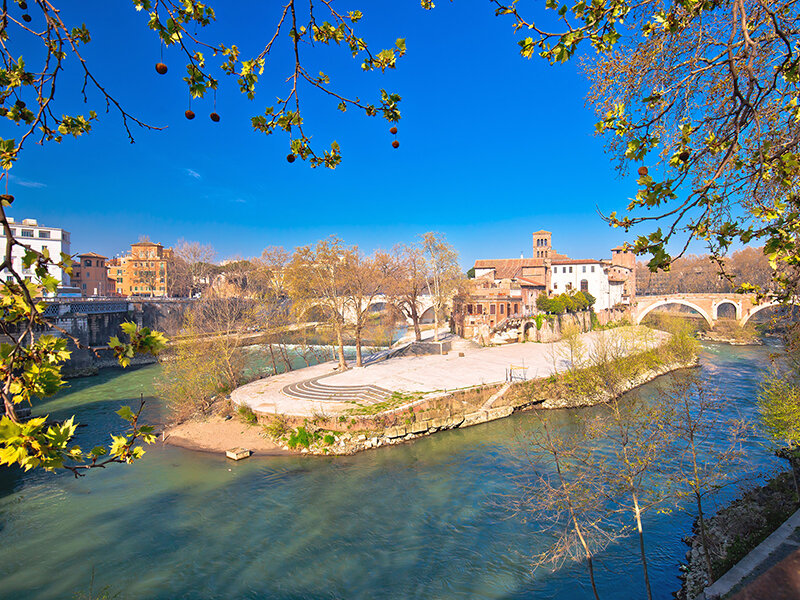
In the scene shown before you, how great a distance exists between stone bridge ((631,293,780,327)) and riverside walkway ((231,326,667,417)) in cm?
2834

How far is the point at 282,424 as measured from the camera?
59.3ft

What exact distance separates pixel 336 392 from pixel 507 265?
40.6 meters

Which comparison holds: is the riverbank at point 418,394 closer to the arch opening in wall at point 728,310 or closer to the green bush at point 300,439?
the green bush at point 300,439

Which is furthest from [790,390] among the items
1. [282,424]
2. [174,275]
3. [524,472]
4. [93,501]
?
[174,275]

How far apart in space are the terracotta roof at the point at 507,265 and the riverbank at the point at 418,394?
80.4ft

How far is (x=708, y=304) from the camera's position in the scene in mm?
51500

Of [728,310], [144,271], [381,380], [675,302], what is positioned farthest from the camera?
[144,271]

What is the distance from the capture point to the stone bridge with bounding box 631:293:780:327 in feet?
157

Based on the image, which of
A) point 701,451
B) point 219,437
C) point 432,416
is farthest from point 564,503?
point 219,437

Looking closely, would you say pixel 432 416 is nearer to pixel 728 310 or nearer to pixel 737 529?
pixel 737 529

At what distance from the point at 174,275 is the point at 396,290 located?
40.1 m

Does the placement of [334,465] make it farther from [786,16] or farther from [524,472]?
[786,16]

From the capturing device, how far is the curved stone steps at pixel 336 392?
20.4 m

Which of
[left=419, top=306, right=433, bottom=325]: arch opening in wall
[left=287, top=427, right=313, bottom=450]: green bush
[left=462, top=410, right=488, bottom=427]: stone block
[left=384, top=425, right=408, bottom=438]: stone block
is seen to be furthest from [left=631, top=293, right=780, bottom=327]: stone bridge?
[left=287, top=427, right=313, bottom=450]: green bush
